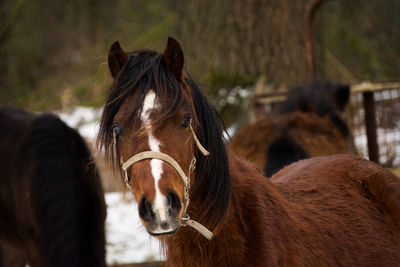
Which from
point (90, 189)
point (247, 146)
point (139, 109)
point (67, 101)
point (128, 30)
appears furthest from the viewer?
point (128, 30)

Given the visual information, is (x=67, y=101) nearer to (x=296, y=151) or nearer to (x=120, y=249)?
(x=120, y=249)

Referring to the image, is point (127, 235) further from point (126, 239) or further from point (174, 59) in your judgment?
point (174, 59)

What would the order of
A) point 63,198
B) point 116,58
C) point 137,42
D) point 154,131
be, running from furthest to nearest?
point 137,42 < point 63,198 < point 116,58 < point 154,131

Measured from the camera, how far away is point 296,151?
4047 mm

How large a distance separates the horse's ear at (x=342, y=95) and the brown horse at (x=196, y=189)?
2.86 m

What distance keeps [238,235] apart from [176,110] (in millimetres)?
561

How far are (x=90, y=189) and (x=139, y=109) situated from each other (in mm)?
2198

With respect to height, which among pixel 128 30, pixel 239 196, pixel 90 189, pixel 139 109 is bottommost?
pixel 90 189

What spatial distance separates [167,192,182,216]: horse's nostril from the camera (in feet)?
4.75

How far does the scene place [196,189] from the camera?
1.73 m

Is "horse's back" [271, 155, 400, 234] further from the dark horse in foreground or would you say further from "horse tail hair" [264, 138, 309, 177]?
"horse tail hair" [264, 138, 309, 177]

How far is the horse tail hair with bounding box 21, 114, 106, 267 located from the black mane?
1.35 metres

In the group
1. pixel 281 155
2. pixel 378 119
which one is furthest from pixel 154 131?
pixel 378 119

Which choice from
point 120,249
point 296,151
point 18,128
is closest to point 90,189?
point 18,128
